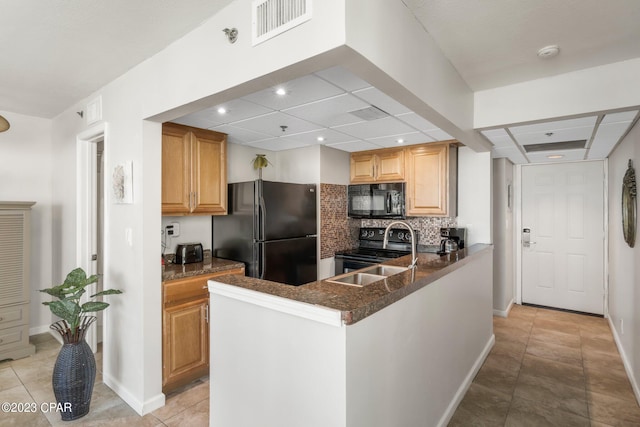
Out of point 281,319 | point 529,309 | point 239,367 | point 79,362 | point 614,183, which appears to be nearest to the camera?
point 281,319

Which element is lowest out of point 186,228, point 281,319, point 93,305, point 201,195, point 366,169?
point 93,305

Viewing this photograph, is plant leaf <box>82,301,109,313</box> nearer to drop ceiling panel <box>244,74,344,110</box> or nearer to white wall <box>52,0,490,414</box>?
white wall <box>52,0,490,414</box>

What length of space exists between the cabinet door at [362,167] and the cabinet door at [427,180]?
1.60ft

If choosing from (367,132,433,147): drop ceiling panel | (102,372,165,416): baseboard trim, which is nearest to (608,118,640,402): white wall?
(367,132,433,147): drop ceiling panel

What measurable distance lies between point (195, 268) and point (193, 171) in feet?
2.83

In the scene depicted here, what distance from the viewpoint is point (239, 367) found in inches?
65.1

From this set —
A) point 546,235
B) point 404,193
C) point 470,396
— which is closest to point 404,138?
point 404,193

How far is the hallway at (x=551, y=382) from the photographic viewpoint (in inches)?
90.5

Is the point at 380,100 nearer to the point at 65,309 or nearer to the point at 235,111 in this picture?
the point at 235,111

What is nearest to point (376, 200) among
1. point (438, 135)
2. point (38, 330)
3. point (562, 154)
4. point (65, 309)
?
point (438, 135)

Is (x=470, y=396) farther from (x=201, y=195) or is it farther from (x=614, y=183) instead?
(x=614, y=183)

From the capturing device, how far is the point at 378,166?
4109 millimetres

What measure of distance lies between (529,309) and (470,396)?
9.66ft

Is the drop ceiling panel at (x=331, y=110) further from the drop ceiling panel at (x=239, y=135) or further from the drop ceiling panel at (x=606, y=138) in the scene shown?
the drop ceiling panel at (x=606, y=138)
